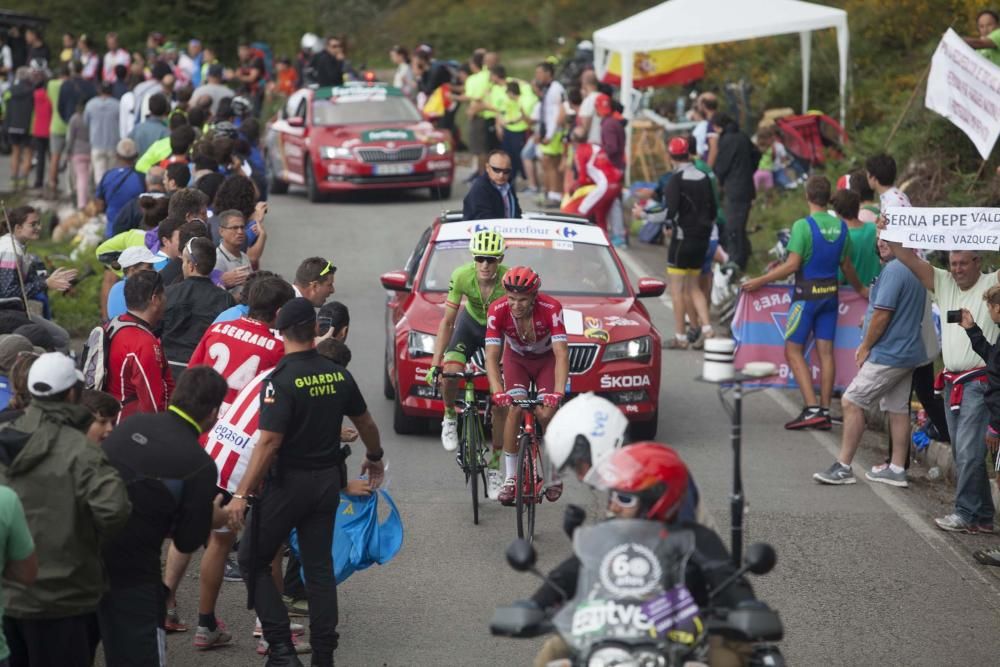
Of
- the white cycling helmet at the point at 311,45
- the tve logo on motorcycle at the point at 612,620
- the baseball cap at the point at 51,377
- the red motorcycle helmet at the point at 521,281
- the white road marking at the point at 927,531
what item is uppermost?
the white cycling helmet at the point at 311,45

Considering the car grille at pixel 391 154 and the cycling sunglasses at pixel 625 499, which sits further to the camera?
the car grille at pixel 391 154

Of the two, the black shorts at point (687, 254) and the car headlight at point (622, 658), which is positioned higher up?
the car headlight at point (622, 658)

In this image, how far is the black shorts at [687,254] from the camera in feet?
50.4

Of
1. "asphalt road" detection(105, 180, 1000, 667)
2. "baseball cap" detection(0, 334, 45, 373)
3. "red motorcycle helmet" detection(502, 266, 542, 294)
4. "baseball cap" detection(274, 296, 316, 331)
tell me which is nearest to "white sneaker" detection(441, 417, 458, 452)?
"asphalt road" detection(105, 180, 1000, 667)

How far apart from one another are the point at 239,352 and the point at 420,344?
4.14 metres

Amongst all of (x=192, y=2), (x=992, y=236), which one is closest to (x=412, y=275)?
(x=992, y=236)

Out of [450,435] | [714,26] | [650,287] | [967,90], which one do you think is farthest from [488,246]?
[714,26]

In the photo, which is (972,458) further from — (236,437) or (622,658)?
(622,658)

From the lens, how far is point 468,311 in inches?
424

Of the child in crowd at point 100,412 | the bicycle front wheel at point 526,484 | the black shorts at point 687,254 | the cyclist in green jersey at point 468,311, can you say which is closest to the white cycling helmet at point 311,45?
the black shorts at point 687,254

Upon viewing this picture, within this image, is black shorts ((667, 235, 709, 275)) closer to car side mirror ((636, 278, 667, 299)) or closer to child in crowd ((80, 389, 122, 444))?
car side mirror ((636, 278, 667, 299))

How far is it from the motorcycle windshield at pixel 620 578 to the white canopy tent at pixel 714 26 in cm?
1871

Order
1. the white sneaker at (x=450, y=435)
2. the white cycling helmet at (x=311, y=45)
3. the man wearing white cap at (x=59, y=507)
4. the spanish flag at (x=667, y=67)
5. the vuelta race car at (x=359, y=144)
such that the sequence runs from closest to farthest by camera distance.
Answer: the man wearing white cap at (x=59, y=507), the white sneaker at (x=450, y=435), the vuelta race car at (x=359, y=144), the spanish flag at (x=667, y=67), the white cycling helmet at (x=311, y=45)

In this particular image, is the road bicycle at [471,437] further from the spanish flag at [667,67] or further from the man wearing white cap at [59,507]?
the spanish flag at [667,67]
